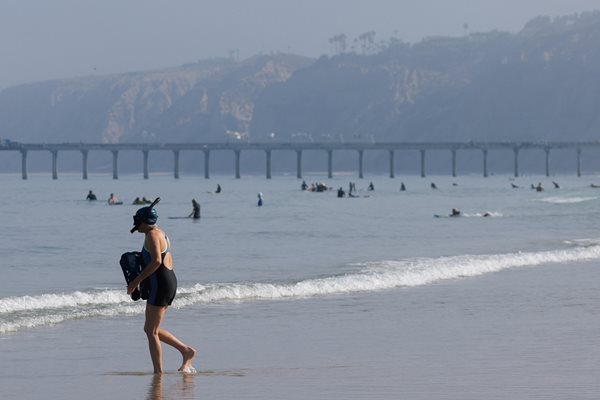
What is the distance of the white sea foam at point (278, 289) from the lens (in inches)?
914

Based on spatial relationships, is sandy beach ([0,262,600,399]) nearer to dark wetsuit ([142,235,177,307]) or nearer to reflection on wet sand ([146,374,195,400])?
reflection on wet sand ([146,374,195,400])

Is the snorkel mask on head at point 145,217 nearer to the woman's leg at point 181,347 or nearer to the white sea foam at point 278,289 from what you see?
the woman's leg at point 181,347

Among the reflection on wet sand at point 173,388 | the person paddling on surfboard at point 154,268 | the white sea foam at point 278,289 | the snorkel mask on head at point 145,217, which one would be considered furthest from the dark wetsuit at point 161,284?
the white sea foam at point 278,289

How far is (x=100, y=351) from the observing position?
18.6m

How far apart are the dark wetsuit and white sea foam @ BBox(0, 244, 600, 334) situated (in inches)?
242

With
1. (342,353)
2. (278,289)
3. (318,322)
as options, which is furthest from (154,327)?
(278,289)

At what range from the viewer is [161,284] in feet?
50.1

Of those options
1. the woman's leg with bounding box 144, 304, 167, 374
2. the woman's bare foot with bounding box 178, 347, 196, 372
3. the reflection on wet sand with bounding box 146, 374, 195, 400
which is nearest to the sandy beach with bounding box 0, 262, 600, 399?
the reflection on wet sand with bounding box 146, 374, 195, 400

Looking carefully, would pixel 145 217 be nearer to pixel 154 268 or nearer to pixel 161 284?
pixel 154 268

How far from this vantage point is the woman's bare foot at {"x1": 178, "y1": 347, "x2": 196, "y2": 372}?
53.4 feet

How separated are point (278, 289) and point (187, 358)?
1157cm

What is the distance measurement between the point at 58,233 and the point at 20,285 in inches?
1219

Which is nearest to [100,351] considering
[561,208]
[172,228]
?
[172,228]

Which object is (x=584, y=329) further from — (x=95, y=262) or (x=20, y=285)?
(x=95, y=262)
